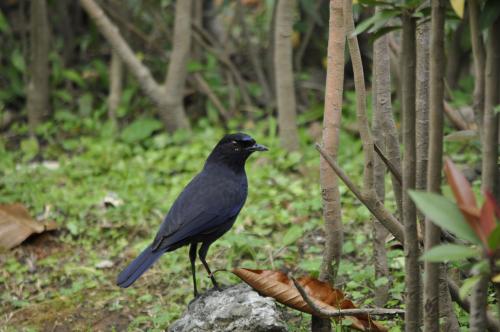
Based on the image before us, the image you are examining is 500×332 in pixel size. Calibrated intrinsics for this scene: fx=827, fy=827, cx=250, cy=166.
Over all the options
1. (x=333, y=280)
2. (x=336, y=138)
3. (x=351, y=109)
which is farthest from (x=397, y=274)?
→ (x=351, y=109)

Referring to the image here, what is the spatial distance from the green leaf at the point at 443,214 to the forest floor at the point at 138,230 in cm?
149

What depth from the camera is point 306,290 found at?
371 centimetres

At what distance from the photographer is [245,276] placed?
148 inches

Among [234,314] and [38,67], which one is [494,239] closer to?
[234,314]

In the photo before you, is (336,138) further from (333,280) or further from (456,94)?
(456,94)

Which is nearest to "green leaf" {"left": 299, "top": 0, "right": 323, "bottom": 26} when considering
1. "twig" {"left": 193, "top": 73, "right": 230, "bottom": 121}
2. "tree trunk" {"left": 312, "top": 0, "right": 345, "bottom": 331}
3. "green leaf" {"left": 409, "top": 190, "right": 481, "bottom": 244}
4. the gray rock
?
"twig" {"left": 193, "top": 73, "right": 230, "bottom": 121}

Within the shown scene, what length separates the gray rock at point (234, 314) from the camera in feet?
12.1

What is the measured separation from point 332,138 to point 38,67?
4.85m

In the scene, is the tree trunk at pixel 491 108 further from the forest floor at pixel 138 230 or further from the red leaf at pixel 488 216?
the forest floor at pixel 138 230

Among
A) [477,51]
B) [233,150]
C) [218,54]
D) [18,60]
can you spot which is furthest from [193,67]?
[477,51]

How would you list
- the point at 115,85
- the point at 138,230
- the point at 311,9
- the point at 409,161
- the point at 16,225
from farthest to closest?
1. the point at 115,85
2. the point at 311,9
3. the point at 138,230
4. the point at 16,225
5. the point at 409,161

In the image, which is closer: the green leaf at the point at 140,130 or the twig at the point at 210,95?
the green leaf at the point at 140,130

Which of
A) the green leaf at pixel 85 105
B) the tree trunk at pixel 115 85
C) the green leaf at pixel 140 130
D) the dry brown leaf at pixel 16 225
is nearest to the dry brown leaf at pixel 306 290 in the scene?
the dry brown leaf at pixel 16 225

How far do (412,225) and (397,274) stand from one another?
1.91 meters
